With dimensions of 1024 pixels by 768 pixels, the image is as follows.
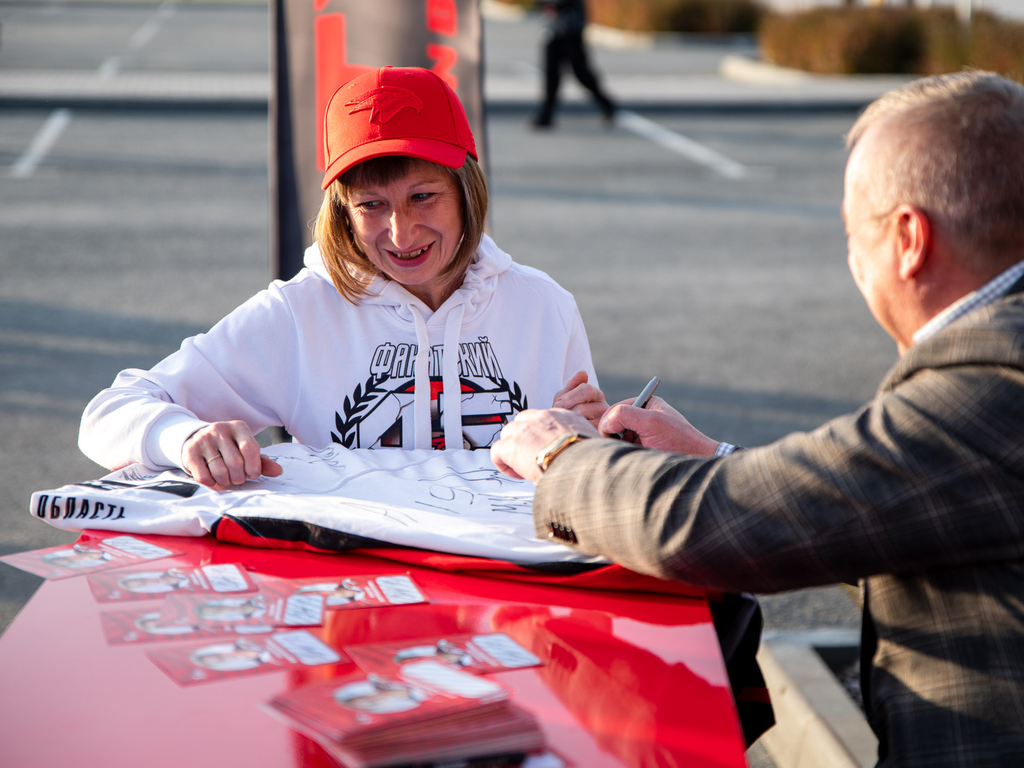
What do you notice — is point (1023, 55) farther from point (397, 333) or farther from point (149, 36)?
point (149, 36)

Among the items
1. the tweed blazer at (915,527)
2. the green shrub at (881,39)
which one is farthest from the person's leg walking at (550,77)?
the tweed blazer at (915,527)

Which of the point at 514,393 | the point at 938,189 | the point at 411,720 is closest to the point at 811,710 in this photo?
the point at 514,393

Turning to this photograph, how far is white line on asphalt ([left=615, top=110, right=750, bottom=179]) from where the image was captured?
11523 mm

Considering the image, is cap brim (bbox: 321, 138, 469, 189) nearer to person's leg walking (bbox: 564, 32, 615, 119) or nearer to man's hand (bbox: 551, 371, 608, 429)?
man's hand (bbox: 551, 371, 608, 429)

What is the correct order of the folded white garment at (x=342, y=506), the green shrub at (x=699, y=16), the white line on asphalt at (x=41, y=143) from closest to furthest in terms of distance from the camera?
the folded white garment at (x=342, y=506), the white line on asphalt at (x=41, y=143), the green shrub at (x=699, y=16)

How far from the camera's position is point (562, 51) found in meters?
13.6

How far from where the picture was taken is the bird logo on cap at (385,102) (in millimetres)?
2105

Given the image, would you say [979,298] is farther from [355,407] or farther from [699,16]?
[699,16]

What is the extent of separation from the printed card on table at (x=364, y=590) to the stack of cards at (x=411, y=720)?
262 millimetres

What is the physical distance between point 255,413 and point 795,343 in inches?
179

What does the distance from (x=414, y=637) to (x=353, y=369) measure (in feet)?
2.99

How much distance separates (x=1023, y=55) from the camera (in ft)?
49.0

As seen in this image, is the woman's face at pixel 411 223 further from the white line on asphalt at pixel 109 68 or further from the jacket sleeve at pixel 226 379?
the white line on asphalt at pixel 109 68

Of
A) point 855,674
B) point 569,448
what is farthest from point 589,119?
point 569,448
